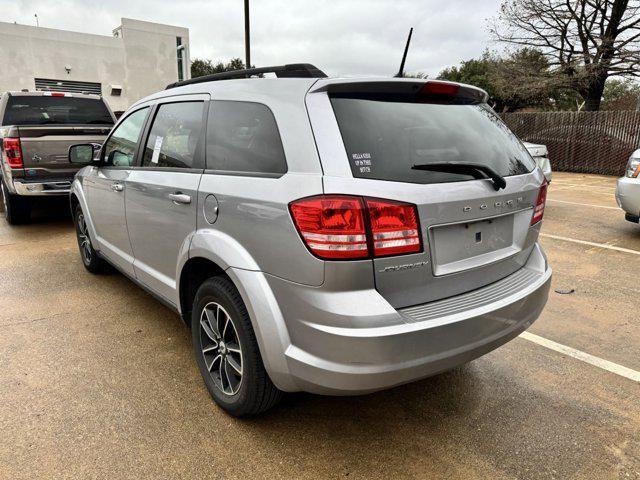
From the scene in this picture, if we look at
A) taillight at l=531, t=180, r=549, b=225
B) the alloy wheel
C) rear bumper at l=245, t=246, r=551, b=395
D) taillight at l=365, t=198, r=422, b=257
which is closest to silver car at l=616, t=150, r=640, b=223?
taillight at l=531, t=180, r=549, b=225

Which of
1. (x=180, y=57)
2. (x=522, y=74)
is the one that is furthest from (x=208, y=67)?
(x=522, y=74)

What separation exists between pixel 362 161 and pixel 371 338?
73 cm

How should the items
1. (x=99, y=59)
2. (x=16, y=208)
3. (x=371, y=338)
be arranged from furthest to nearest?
(x=99, y=59)
(x=16, y=208)
(x=371, y=338)

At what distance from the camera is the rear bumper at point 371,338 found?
6.10 ft

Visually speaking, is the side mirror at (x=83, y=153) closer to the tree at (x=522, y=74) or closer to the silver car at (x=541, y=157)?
the silver car at (x=541, y=157)

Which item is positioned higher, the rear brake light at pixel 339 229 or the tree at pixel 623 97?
the tree at pixel 623 97

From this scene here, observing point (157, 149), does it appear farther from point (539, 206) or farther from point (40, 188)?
point (40, 188)

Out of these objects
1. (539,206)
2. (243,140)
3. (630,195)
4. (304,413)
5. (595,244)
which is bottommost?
(304,413)

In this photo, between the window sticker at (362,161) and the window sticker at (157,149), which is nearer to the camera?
the window sticker at (362,161)

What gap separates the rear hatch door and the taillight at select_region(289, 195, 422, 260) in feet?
0.14

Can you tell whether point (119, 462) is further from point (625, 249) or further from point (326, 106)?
point (625, 249)

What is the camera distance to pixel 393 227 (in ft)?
6.29

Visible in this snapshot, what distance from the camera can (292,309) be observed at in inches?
78.5

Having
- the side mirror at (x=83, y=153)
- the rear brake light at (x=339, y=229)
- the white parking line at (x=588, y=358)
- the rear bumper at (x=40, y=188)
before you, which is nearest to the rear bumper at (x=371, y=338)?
the rear brake light at (x=339, y=229)
